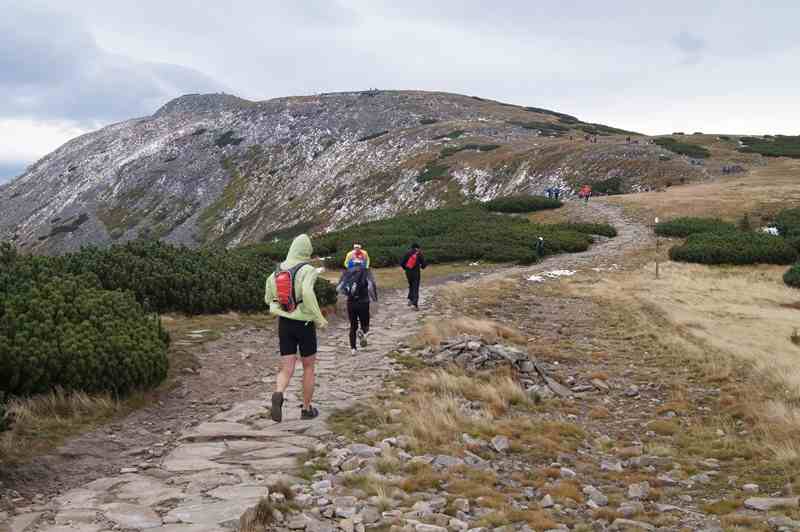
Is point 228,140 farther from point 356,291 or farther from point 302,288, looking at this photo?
point 302,288

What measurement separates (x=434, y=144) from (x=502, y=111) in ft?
112

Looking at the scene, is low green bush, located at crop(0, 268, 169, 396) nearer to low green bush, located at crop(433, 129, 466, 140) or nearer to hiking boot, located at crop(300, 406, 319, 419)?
hiking boot, located at crop(300, 406, 319, 419)

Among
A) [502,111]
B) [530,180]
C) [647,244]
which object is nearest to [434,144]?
[530,180]

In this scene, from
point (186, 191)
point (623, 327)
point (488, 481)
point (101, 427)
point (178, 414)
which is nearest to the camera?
point (488, 481)

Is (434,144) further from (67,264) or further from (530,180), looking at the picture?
(67,264)

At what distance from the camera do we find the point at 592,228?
118ft

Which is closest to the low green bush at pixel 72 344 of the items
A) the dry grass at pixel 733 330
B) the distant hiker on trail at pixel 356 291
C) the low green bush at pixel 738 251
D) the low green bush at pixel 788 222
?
the distant hiker on trail at pixel 356 291

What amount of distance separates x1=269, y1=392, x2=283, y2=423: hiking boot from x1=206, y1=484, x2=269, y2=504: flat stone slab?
2072 mm

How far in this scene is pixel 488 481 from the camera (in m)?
6.65

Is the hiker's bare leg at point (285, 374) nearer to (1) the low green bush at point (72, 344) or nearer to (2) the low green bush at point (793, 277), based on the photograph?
(1) the low green bush at point (72, 344)

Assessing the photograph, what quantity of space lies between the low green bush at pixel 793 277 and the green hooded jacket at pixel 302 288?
22.0 meters

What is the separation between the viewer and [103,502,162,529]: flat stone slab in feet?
17.4

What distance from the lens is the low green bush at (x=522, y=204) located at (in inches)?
1684

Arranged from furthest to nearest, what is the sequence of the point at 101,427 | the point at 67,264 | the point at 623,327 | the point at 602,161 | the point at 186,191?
the point at 186,191 < the point at 602,161 < the point at 623,327 < the point at 67,264 < the point at 101,427
